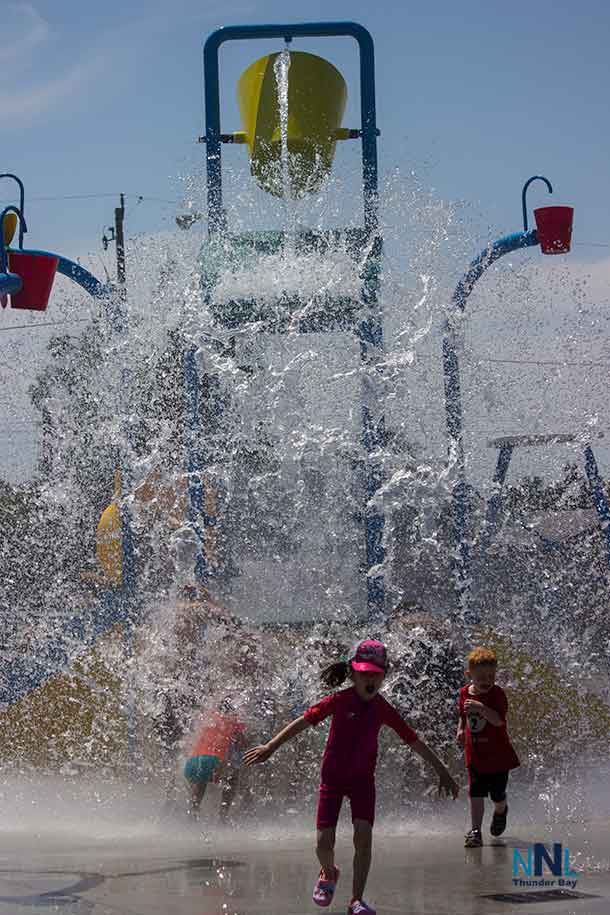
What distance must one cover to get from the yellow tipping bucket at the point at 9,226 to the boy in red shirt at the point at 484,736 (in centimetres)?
410

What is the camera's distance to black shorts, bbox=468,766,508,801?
20.5ft

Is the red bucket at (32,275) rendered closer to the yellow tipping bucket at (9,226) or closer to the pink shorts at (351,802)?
the yellow tipping bucket at (9,226)

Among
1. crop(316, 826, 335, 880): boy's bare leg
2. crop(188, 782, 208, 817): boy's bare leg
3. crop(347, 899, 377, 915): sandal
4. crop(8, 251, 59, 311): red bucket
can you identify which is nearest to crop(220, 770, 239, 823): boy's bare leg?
crop(188, 782, 208, 817): boy's bare leg

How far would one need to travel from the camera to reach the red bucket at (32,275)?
27.8 feet

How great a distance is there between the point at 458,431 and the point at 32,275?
9.76 ft

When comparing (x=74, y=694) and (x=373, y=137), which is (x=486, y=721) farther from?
(x=373, y=137)

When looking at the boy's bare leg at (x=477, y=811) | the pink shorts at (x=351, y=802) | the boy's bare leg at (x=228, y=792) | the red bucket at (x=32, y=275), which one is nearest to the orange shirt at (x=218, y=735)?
the boy's bare leg at (x=228, y=792)

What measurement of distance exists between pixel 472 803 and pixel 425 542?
1752 millimetres

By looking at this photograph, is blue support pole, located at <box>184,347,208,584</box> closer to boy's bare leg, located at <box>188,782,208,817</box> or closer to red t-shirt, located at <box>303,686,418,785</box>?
boy's bare leg, located at <box>188,782,208,817</box>

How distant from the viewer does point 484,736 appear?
6.38 meters

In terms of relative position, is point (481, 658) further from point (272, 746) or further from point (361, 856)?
point (361, 856)

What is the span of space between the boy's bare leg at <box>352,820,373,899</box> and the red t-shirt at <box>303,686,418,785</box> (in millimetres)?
219

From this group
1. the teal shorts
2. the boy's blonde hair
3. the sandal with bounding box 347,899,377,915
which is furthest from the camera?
the teal shorts

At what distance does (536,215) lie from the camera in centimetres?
843
